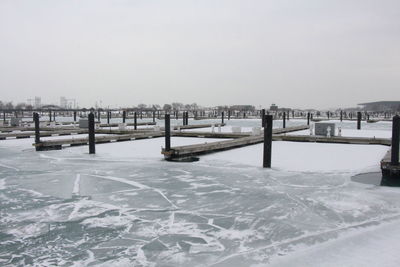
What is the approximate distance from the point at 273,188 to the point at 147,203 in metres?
3.29

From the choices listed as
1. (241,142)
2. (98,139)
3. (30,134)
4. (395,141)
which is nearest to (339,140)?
(241,142)

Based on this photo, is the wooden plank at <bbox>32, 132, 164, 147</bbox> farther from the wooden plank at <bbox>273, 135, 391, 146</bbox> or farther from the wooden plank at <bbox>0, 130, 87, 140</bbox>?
the wooden plank at <bbox>273, 135, 391, 146</bbox>

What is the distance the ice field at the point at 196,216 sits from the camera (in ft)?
16.0

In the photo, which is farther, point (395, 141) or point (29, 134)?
point (29, 134)

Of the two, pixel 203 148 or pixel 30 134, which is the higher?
pixel 203 148

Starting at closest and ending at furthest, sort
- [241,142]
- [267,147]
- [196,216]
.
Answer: [196,216], [267,147], [241,142]

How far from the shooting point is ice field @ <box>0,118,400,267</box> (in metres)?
4.87

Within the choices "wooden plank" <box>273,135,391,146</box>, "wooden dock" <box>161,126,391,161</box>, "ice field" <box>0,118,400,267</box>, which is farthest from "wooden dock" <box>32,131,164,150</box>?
"wooden plank" <box>273,135,391,146</box>

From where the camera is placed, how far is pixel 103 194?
27.3 ft

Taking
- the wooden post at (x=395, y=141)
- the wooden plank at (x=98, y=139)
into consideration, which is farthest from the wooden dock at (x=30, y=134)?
the wooden post at (x=395, y=141)

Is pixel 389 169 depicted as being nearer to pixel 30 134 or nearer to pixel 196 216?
pixel 196 216

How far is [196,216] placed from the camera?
6668 millimetres

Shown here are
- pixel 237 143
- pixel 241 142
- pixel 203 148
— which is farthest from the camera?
pixel 241 142

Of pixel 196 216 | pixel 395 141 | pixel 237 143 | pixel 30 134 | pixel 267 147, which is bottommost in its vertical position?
pixel 196 216
